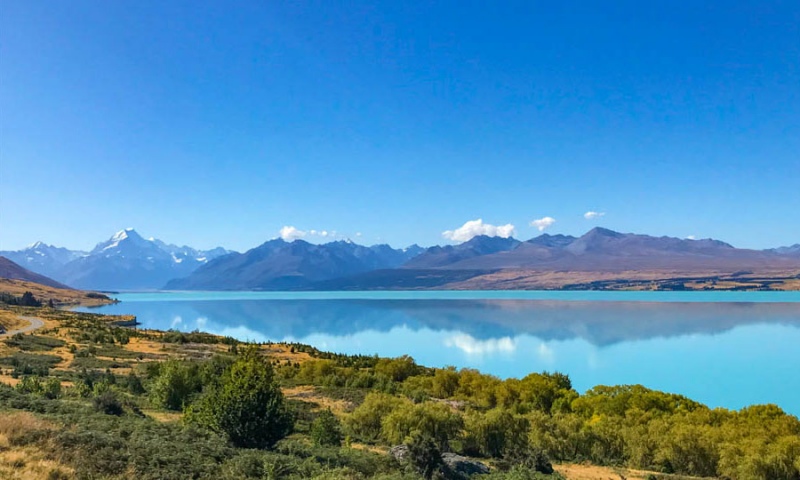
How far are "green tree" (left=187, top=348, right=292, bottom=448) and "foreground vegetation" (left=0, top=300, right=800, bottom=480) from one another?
0.04 m

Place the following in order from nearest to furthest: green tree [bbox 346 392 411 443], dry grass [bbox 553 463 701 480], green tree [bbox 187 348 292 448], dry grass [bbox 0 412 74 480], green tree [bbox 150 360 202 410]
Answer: dry grass [bbox 0 412 74 480] < green tree [bbox 187 348 292 448] < dry grass [bbox 553 463 701 480] < green tree [bbox 346 392 411 443] < green tree [bbox 150 360 202 410]

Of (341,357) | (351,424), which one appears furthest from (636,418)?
(341,357)

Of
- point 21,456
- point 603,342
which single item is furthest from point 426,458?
point 603,342

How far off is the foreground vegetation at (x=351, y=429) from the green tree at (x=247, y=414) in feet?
0.14

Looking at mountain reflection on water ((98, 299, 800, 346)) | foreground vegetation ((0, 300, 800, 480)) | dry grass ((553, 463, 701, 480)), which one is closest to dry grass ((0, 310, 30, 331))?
foreground vegetation ((0, 300, 800, 480))

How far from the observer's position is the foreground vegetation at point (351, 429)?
40.1 feet

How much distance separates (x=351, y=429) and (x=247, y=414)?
759 cm

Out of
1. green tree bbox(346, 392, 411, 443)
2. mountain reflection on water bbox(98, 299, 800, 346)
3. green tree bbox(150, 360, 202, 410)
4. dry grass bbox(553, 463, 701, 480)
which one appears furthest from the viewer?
mountain reflection on water bbox(98, 299, 800, 346)

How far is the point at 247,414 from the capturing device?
660 inches

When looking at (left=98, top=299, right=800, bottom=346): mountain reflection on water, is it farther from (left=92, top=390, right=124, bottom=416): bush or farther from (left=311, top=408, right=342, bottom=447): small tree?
(left=92, top=390, right=124, bottom=416): bush

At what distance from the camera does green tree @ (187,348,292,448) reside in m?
16.6

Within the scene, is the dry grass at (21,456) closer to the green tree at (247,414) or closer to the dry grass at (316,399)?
the green tree at (247,414)

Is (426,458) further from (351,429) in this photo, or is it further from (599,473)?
(351,429)

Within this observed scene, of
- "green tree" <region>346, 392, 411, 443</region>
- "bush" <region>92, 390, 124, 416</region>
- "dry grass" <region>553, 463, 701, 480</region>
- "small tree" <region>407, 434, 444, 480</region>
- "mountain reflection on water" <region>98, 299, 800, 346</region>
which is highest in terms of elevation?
"bush" <region>92, 390, 124, 416</region>
